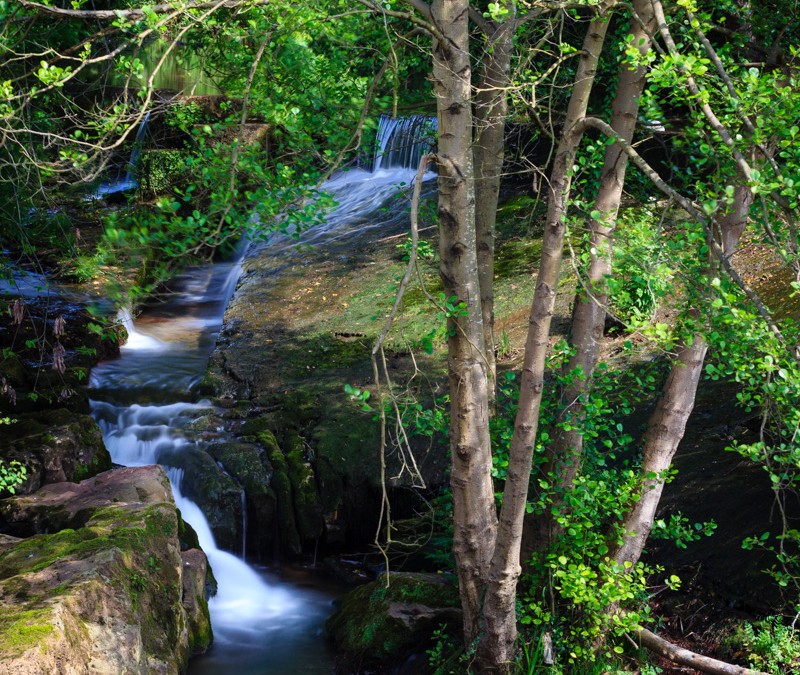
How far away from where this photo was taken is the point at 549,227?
16.0 ft

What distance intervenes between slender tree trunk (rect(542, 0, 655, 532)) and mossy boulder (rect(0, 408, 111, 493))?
5.10 meters

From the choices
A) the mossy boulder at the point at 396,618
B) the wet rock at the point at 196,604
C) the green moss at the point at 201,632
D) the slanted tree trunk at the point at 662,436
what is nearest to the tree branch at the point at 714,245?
the slanted tree trunk at the point at 662,436

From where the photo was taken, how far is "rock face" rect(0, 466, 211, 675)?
15.8ft

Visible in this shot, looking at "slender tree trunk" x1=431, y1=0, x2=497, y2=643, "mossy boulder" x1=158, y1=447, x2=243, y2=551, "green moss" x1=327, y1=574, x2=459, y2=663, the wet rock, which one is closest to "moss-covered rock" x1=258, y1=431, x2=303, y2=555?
"mossy boulder" x1=158, y1=447, x2=243, y2=551

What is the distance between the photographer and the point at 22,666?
14.6 feet

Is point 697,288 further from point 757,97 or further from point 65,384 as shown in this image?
point 65,384

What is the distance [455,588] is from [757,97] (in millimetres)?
4720

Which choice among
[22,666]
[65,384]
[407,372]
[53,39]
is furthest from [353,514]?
[53,39]

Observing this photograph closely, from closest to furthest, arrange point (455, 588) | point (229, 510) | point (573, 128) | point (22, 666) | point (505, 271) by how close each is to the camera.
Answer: point (22, 666)
point (573, 128)
point (455, 588)
point (229, 510)
point (505, 271)

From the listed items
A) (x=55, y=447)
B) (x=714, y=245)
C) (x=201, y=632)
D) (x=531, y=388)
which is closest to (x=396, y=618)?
(x=201, y=632)

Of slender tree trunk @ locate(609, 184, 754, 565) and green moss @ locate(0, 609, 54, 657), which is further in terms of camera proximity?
slender tree trunk @ locate(609, 184, 754, 565)

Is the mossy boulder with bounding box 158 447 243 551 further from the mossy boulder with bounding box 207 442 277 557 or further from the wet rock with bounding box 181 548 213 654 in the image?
the wet rock with bounding box 181 548 213 654

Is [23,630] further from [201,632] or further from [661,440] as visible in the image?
[661,440]

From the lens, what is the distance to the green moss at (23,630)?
14.9 ft
